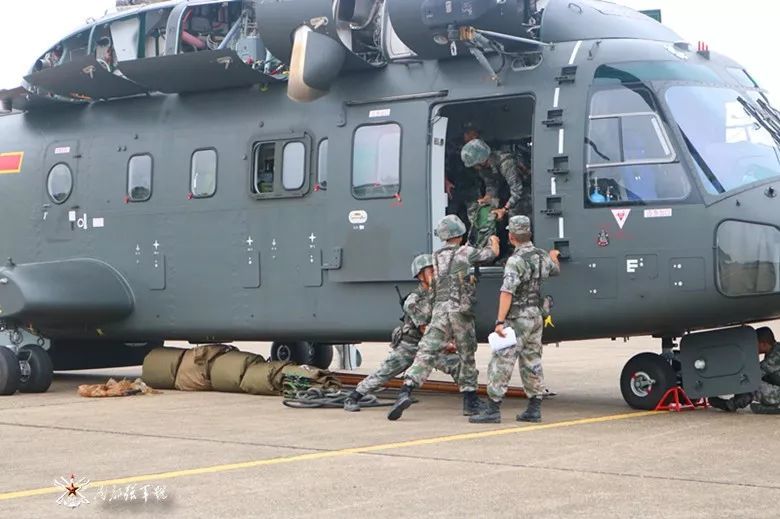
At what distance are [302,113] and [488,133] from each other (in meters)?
1.93

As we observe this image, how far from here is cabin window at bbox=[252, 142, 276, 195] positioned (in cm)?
1221

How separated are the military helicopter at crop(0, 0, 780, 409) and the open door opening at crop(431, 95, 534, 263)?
5cm

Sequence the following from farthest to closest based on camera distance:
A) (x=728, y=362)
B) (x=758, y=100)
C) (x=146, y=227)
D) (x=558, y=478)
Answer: (x=146, y=227), (x=758, y=100), (x=728, y=362), (x=558, y=478)

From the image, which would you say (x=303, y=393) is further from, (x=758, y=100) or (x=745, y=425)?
(x=758, y=100)

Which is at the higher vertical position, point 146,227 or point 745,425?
point 146,227

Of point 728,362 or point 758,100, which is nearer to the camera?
point 728,362

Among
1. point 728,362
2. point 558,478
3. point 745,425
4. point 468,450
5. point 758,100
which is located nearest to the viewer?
point 558,478

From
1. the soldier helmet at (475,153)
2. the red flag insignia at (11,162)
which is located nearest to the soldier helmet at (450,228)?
the soldier helmet at (475,153)

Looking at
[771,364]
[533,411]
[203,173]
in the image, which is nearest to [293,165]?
[203,173]

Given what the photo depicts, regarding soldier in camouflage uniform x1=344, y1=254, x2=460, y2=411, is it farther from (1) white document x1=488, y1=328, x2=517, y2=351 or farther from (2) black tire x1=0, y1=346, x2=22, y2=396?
(2) black tire x1=0, y1=346, x2=22, y2=396

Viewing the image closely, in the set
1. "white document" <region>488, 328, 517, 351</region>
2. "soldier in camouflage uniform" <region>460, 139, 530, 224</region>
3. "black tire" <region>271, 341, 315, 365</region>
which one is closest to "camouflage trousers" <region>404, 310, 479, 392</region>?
"white document" <region>488, 328, 517, 351</region>

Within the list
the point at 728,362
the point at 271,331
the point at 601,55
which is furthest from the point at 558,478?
the point at 271,331

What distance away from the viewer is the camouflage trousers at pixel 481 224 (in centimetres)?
1102

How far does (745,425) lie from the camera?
9.31 metres
